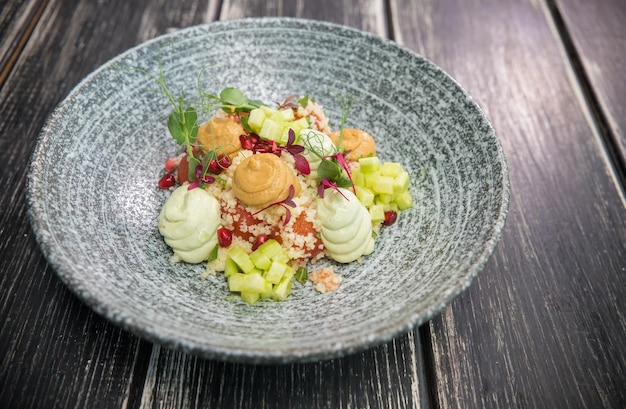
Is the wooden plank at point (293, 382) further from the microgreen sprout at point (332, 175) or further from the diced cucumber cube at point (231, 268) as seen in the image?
the microgreen sprout at point (332, 175)

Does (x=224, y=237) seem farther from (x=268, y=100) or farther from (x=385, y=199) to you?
(x=268, y=100)

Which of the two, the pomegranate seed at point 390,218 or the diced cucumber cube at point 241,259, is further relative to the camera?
the pomegranate seed at point 390,218

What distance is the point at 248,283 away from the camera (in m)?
1.67

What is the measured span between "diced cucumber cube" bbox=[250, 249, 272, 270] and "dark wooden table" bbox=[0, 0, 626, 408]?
13.0 inches

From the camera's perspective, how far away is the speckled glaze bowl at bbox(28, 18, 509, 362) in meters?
1.40

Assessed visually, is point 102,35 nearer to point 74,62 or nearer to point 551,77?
point 74,62

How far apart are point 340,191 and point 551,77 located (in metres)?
1.76

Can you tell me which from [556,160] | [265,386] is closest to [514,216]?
[556,160]

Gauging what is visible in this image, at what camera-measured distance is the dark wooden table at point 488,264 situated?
163cm

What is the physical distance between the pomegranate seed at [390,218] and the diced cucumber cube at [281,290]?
47 cm

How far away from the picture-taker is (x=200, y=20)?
3.00 m

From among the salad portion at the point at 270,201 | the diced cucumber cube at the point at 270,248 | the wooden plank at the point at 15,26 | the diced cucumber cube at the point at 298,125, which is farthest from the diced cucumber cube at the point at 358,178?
the wooden plank at the point at 15,26

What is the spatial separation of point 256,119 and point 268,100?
460 millimetres

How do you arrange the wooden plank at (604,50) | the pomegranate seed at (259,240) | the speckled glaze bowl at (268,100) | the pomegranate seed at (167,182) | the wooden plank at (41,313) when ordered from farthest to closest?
the wooden plank at (604,50), the pomegranate seed at (167,182), the pomegranate seed at (259,240), the wooden plank at (41,313), the speckled glaze bowl at (268,100)
